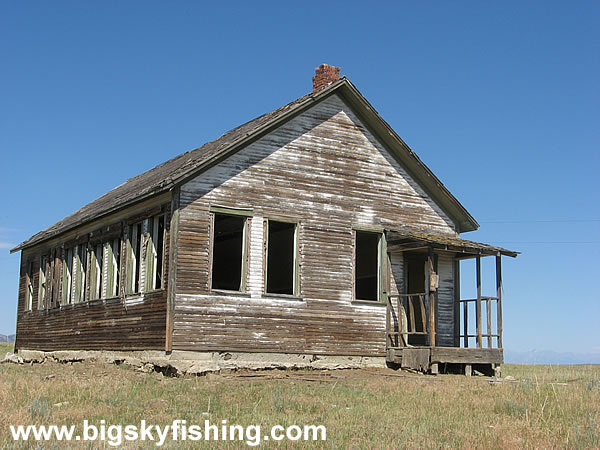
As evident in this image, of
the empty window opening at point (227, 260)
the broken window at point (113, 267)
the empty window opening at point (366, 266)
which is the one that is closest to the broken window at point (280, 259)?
the empty window opening at point (227, 260)

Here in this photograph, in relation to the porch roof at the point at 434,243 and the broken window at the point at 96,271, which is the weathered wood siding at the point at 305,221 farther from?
Result: the broken window at the point at 96,271

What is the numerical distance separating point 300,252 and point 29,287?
14.0 meters

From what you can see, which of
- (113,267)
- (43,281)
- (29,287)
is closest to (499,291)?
(113,267)

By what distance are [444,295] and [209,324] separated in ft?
23.5

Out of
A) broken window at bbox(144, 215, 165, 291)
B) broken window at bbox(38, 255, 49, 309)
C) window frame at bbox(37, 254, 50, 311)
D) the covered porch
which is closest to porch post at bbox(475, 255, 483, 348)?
the covered porch

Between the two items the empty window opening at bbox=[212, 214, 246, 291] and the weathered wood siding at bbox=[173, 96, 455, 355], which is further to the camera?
the empty window opening at bbox=[212, 214, 246, 291]

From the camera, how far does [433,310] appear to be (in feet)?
60.8

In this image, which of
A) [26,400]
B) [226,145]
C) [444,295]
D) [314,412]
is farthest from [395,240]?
[26,400]

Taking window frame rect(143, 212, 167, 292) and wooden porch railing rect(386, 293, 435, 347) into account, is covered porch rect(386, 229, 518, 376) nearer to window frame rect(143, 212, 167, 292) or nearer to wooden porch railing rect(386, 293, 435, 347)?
wooden porch railing rect(386, 293, 435, 347)

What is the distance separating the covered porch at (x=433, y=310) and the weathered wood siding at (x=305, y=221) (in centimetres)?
47

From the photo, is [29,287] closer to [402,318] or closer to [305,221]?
[305,221]

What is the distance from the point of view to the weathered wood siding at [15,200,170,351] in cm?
1755

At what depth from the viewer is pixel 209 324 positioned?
1714 centimetres

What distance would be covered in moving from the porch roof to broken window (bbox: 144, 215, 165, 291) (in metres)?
5.84
